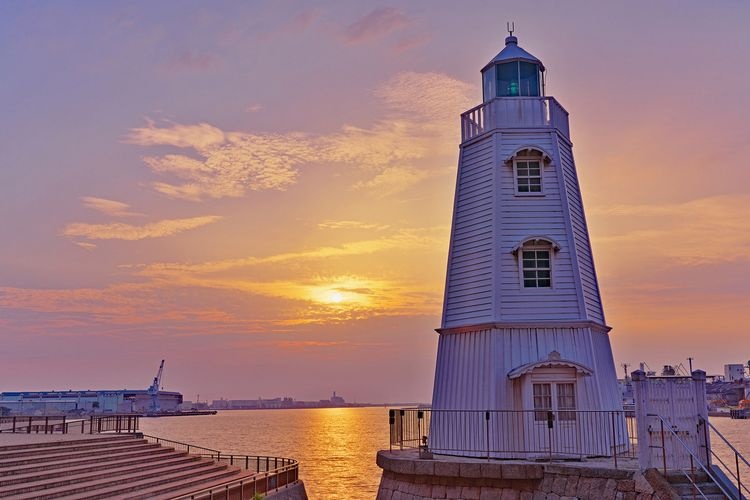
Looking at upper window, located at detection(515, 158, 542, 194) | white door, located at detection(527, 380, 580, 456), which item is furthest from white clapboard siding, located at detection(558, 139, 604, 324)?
white door, located at detection(527, 380, 580, 456)

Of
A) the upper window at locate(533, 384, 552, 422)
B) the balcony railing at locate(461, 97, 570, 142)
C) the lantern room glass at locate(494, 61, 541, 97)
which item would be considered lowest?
the upper window at locate(533, 384, 552, 422)

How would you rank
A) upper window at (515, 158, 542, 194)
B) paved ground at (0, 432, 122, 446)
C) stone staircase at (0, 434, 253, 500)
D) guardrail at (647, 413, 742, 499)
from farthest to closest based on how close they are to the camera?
upper window at (515, 158, 542, 194), paved ground at (0, 432, 122, 446), stone staircase at (0, 434, 253, 500), guardrail at (647, 413, 742, 499)

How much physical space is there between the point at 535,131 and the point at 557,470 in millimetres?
12295

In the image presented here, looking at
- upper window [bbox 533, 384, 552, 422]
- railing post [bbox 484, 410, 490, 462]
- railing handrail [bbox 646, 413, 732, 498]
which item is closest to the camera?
railing handrail [bbox 646, 413, 732, 498]

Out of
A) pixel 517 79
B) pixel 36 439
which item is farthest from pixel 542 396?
pixel 36 439

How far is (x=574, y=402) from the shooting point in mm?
22609

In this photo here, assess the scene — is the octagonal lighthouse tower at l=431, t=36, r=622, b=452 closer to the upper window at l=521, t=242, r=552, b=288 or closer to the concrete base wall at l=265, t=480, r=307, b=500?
the upper window at l=521, t=242, r=552, b=288

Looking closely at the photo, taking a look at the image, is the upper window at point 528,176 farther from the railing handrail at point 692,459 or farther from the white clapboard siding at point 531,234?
the railing handrail at point 692,459

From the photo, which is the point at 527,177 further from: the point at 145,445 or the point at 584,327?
the point at 145,445

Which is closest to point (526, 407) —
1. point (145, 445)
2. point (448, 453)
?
point (448, 453)

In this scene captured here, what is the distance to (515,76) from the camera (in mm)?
26734

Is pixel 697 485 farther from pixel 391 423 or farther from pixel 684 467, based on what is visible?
pixel 391 423

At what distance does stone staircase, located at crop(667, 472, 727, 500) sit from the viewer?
15.7 meters

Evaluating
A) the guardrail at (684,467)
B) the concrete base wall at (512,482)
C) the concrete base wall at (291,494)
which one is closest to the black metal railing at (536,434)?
the concrete base wall at (512,482)
